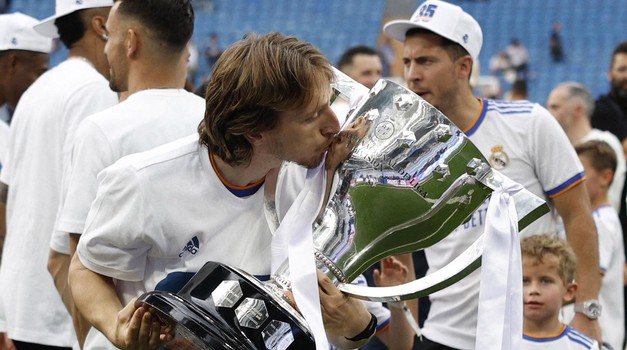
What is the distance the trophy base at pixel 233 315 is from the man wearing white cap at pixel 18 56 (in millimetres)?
2801

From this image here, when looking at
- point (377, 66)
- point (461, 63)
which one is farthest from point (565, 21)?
point (461, 63)

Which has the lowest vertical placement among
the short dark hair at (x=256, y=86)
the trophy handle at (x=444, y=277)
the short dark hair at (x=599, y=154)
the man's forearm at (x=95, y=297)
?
the short dark hair at (x=599, y=154)

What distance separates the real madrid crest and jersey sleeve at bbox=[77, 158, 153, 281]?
1.81m

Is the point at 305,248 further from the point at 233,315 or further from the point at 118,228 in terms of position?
the point at 118,228

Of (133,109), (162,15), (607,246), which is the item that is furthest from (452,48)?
(607,246)

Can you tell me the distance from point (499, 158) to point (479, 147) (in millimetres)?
86

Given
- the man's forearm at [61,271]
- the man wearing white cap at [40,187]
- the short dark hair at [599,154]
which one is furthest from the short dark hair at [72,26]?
the short dark hair at [599,154]

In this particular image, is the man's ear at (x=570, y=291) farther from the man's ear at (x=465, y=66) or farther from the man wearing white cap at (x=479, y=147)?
the man's ear at (x=465, y=66)

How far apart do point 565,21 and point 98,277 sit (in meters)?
18.7

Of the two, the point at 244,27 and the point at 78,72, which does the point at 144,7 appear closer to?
the point at 78,72

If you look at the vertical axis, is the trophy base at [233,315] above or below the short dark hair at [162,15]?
below

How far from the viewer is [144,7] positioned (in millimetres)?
2889

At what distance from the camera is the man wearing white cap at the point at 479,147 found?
12.1 ft

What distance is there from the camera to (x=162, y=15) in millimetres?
2902
